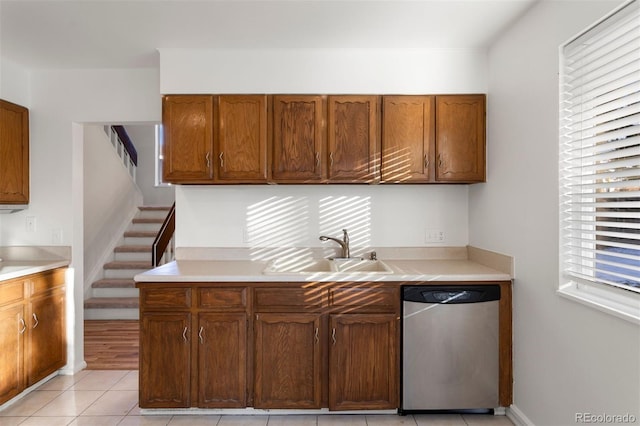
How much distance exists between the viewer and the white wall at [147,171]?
700 centimetres

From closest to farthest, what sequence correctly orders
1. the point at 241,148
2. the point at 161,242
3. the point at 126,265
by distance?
the point at 241,148
the point at 161,242
the point at 126,265

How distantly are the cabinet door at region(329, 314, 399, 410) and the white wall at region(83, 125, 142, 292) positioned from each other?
3957 mm

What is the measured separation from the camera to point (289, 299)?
2637mm

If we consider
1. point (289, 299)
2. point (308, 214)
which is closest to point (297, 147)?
point (308, 214)

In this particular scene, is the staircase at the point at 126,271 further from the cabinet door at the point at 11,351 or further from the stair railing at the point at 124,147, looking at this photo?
the cabinet door at the point at 11,351

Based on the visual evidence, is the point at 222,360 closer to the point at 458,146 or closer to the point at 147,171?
the point at 458,146

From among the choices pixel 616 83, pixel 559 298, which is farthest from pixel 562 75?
pixel 559 298

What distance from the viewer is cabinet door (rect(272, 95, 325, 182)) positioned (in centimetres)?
301

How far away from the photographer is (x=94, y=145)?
5.41 meters

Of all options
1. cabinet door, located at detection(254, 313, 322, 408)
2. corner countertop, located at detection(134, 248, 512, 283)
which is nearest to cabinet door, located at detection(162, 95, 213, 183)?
corner countertop, located at detection(134, 248, 512, 283)

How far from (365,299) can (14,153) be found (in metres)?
2.92

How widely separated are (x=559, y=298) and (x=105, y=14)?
3.01 m

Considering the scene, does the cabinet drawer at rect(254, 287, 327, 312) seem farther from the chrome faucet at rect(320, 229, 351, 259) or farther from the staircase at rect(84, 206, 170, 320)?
the staircase at rect(84, 206, 170, 320)

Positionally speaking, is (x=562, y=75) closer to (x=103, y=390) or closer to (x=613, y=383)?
(x=613, y=383)
